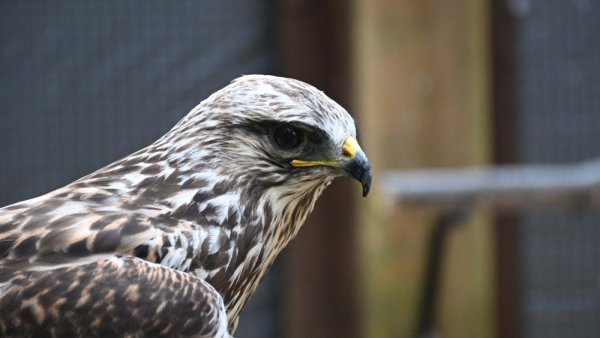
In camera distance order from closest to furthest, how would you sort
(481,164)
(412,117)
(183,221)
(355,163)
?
1. (183,221)
2. (355,163)
3. (412,117)
4. (481,164)

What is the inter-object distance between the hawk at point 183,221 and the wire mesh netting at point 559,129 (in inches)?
83.7

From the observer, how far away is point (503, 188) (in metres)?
3.71

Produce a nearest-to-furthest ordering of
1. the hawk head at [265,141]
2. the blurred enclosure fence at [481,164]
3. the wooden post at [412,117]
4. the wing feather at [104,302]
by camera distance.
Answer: the wing feather at [104,302] < the hawk head at [265,141] < the blurred enclosure fence at [481,164] < the wooden post at [412,117]

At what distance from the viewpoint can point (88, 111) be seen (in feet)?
13.3

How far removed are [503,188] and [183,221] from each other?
5.91ft

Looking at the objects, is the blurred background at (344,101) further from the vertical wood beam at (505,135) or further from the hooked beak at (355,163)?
the hooked beak at (355,163)

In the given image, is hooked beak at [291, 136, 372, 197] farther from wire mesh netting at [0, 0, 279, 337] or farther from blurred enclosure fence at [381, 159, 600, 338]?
wire mesh netting at [0, 0, 279, 337]

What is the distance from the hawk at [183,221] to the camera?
1976mm

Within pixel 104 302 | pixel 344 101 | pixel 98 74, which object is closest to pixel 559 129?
pixel 344 101

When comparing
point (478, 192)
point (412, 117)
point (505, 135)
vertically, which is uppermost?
point (412, 117)

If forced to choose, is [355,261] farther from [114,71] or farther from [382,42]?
[114,71]

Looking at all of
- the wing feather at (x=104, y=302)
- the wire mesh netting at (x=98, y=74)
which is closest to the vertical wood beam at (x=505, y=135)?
the wire mesh netting at (x=98, y=74)

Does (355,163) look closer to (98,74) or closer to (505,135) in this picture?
(98,74)

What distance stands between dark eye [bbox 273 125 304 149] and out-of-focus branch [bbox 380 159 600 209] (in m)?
1.41
